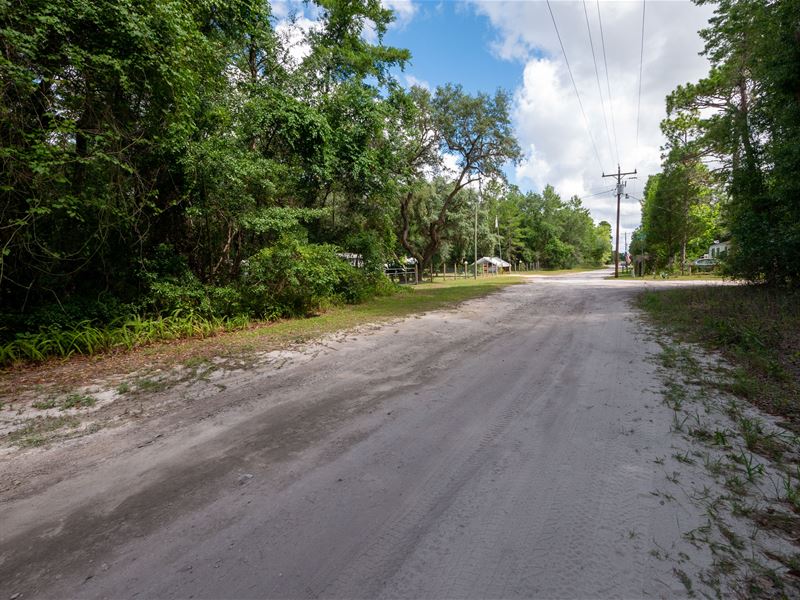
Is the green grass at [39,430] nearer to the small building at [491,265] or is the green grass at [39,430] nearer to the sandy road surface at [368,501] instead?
the sandy road surface at [368,501]

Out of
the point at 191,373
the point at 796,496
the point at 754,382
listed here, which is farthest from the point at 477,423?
the point at 191,373

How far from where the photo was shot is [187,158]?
7.49 metres

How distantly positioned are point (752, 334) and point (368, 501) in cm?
698

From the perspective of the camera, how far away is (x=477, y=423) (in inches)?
136

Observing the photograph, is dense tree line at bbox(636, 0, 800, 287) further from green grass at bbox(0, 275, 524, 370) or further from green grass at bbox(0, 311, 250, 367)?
green grass at bbox(0, 311, 250, 367)

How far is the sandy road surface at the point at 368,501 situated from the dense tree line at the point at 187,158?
470 cm

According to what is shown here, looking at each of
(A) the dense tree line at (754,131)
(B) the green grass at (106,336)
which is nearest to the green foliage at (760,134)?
(A) the dense tree line at (754,131)

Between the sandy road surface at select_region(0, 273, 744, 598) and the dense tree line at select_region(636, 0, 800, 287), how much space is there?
9978mm

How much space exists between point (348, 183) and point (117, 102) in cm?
737

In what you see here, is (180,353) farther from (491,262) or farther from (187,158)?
(491,262)

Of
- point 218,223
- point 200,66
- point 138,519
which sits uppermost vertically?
point 200,66

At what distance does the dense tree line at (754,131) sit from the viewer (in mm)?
9328

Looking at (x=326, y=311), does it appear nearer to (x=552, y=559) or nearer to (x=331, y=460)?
(x=331, y=460)

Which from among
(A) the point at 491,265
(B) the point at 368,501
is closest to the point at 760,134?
(B) the point at 368,501
